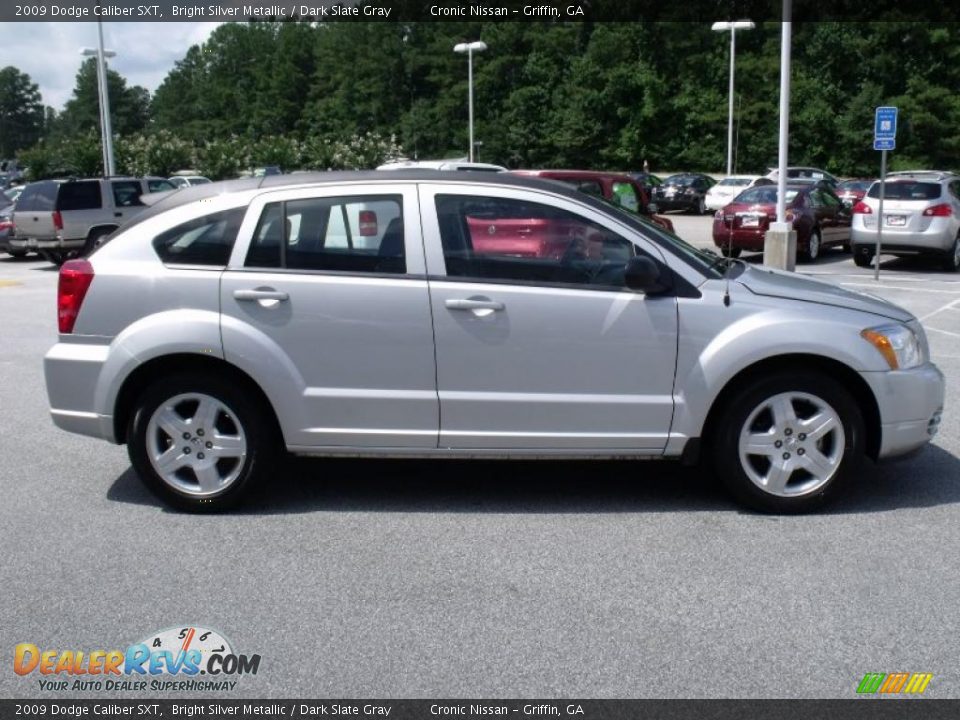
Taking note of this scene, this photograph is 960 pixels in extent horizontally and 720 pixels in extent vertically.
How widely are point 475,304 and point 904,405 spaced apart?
2.32 meters

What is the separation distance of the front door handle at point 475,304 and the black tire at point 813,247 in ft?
55.7

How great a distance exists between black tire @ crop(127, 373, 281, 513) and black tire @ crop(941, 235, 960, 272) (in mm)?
16700

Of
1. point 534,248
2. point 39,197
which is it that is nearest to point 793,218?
point 39,197

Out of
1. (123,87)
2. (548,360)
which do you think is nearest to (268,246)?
(548,360)

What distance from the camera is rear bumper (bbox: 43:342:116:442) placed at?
18.4 feet

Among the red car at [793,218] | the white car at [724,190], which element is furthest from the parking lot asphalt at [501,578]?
the white car at [724,190]

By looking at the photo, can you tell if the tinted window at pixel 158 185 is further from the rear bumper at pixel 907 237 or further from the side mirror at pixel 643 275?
the side mirror at pixel 643 275

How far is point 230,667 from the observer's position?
12.9 ft

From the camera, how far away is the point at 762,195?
71.2ft

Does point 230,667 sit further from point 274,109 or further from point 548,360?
point 274,109

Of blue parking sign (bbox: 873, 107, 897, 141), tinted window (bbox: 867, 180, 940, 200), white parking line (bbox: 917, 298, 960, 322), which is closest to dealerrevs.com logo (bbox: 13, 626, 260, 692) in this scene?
white parking line (bbox: 917, 298, 960, 322)

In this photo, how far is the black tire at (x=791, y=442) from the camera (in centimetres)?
546

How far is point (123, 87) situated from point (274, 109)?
39.9m
